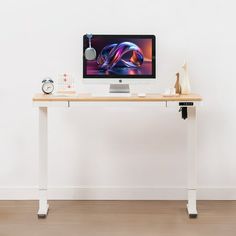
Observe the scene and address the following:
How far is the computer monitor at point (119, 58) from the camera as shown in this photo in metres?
3.57

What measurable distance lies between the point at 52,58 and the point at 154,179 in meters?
1.29

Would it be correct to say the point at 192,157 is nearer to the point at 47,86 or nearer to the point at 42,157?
the point at 42,157

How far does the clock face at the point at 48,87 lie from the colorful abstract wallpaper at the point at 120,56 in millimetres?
303

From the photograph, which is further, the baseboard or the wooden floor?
the baseboard

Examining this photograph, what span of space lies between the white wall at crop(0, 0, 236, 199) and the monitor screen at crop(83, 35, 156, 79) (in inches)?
7.9

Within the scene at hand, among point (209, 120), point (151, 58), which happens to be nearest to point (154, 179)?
point (209, 120)

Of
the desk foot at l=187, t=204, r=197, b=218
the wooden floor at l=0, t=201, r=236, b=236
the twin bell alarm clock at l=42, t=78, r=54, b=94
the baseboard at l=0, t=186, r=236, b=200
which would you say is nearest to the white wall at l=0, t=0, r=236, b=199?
the baseboard at l=0, t=186, r=236, b=200

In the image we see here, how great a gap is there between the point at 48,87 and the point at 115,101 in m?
0.58

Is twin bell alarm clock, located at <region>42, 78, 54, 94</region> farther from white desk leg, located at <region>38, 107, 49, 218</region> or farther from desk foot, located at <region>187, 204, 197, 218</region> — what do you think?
desk foot, located at <region>187, 204, 197, 218</region>

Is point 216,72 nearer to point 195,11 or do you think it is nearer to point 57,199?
point 195,11

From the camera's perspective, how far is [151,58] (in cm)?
359

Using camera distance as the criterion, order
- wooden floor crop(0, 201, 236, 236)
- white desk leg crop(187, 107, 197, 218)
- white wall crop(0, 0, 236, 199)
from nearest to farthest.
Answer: wooden floor crop(0, 201, 236, 236) < white desk leg crop(187, 107, 197, 218) < white wall crop(0, 0, 236, 199)

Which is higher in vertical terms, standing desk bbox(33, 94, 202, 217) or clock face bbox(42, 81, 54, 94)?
clock face bbox(42, 81, 54, 94)

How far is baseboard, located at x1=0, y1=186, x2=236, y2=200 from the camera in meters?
3.83
